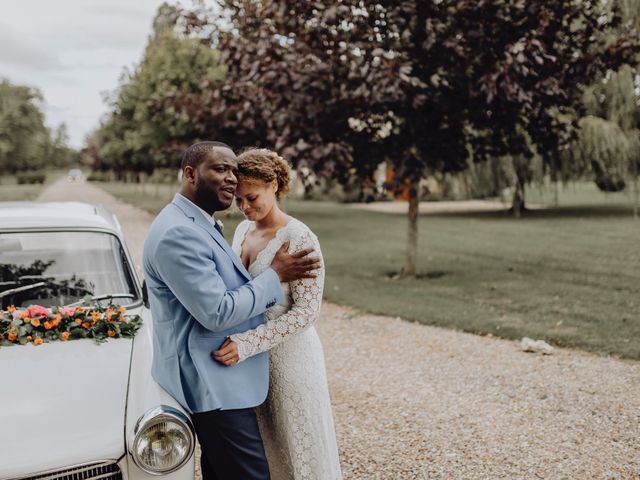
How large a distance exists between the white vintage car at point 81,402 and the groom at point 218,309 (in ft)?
0.54

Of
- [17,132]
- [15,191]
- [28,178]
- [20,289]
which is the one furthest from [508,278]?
[28,178]

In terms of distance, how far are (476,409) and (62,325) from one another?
10.7 feet

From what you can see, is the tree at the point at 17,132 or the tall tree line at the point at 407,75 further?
the tree at the point at 17,132

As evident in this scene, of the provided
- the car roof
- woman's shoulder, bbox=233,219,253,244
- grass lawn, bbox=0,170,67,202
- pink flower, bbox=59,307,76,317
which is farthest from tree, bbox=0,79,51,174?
woman's shoulder, bbox=233,219,253,244

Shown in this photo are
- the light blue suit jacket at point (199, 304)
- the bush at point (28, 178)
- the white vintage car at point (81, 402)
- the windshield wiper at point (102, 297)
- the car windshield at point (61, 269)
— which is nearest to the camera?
the light blue suit jacket at point (199, 304)

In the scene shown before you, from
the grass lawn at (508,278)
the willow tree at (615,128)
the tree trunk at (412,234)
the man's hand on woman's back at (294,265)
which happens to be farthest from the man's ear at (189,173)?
the willow tree at (615,128)

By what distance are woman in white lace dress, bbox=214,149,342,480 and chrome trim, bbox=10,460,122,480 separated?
26.7 inches

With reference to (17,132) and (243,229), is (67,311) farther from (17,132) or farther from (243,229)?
(17,132)

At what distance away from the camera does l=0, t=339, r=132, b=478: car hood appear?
223cm

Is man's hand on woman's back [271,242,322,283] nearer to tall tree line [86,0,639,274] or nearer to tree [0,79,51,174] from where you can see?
tall tree line [86,0,639,274]

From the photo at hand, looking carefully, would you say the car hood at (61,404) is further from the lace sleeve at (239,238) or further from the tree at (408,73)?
the tree at (408,73)

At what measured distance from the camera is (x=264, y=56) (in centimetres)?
888

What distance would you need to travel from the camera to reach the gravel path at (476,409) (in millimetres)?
3924

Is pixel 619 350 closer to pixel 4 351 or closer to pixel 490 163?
pixel 4 351
